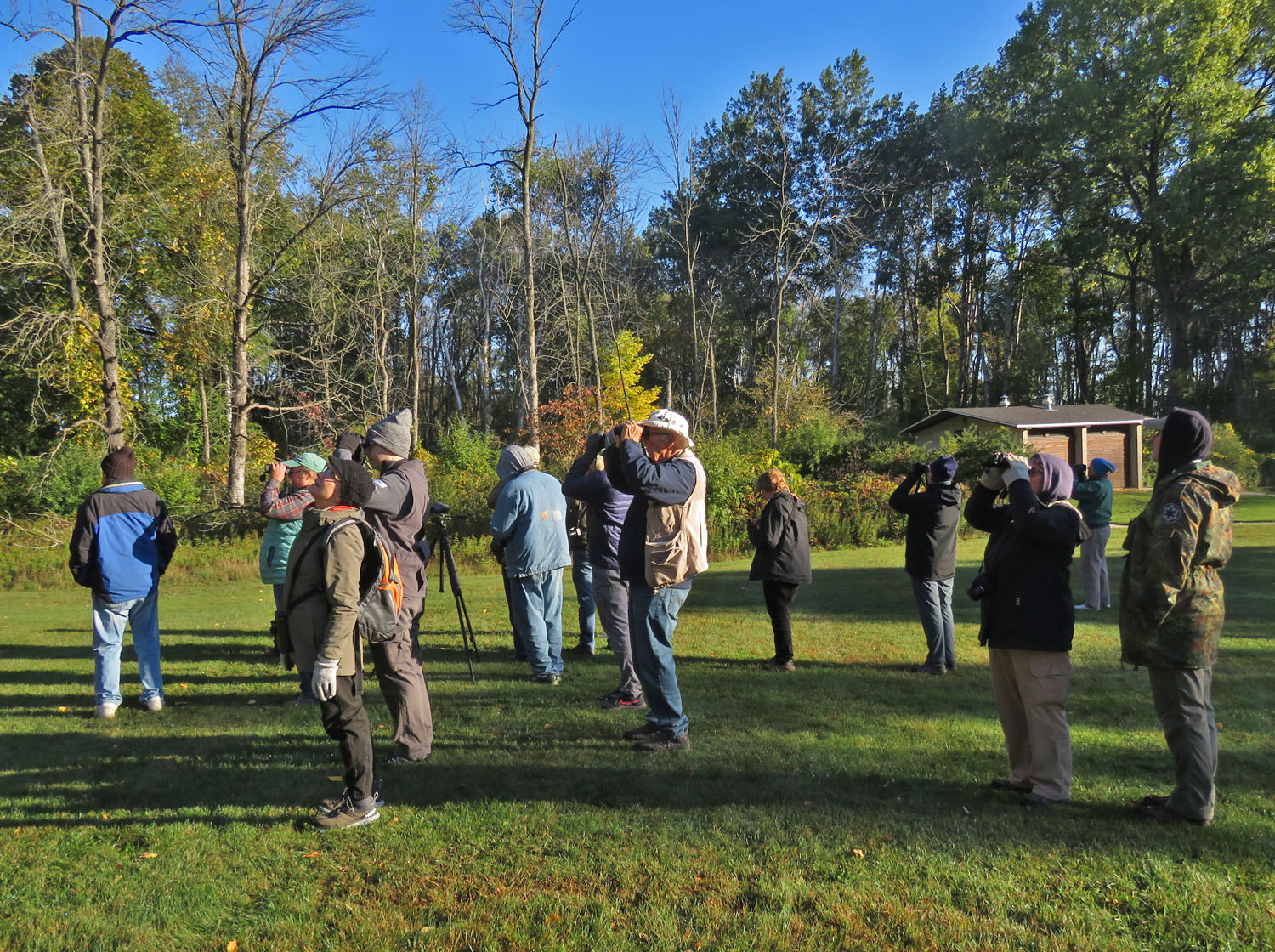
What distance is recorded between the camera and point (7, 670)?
7.26 meters

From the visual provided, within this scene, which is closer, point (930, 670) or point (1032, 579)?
point (1032, 579)

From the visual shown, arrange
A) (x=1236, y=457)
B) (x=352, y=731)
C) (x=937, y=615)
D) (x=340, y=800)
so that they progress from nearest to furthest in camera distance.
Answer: (x=352, y=731) → (x=340, y=800) → (x=937, y=615) → (x=1236, y=457)

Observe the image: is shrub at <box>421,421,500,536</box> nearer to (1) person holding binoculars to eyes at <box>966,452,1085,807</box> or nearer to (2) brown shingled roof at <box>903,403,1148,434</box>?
A: (1) person holding binoculars to eyes at <box>966,452,1085,807</box>

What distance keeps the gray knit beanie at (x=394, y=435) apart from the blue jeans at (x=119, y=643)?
270 centimetres

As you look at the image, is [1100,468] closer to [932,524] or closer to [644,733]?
[932,524]

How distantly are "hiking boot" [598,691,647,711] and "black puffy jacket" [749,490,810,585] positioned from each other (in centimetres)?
164

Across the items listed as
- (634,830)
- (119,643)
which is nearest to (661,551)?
(634,830)

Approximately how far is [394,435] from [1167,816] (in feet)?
15.0

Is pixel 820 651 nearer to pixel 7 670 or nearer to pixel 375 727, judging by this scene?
pixel 375 727

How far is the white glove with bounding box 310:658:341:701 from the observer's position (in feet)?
11.7

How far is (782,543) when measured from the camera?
6.84 meters

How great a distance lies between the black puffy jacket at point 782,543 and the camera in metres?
6.81

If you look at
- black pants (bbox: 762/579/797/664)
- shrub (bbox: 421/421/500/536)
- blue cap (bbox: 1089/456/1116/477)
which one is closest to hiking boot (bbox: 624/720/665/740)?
black pants (bbox: 762/579/797/664)

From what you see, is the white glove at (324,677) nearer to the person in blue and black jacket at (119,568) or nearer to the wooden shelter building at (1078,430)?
the person in blue and black jacket at (119,568)
